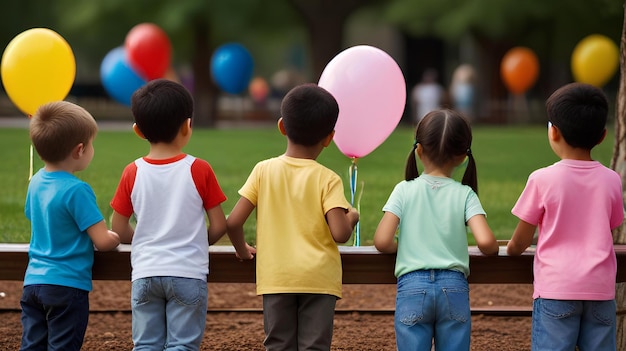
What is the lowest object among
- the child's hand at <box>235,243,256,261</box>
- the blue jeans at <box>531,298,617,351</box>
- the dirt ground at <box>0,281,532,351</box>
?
the dirt ground at <box>0,281,532,351</box>

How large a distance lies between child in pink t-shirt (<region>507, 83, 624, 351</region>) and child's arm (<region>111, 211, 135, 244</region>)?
1449 millimetres

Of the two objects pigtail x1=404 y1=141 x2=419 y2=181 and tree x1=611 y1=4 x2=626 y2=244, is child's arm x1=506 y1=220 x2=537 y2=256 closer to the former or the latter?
pigtail x1=404 y1=141 x2=419 y2=181

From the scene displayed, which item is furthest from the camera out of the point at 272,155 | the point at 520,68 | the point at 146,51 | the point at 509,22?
the point at 520,68

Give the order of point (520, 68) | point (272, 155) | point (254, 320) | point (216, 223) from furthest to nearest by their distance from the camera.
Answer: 1. point (520, 68)
2. point (272, 155)
3. point (254, 320)
4. point (216, 223)

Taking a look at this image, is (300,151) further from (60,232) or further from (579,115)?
(579,115)

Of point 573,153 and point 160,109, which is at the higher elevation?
point 160,109

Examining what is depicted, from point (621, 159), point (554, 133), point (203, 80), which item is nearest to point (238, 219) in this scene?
point (554, 133)

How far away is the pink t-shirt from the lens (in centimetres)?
371

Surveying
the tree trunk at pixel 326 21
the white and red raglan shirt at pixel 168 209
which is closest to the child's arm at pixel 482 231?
the white and red raglan shirt at pixel 168 209

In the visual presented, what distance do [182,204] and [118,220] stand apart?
276mm

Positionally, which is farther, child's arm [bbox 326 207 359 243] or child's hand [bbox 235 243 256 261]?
child's hand [bbox 235 243 256 261]

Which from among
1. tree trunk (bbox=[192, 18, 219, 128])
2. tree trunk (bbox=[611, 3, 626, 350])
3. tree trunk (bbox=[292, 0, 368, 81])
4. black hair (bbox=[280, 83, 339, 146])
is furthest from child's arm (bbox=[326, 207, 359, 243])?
tree trunk (bbox=[192, 18, 219, 128])

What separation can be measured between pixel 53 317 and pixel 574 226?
1.94 m

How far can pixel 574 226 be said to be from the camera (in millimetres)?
3738
